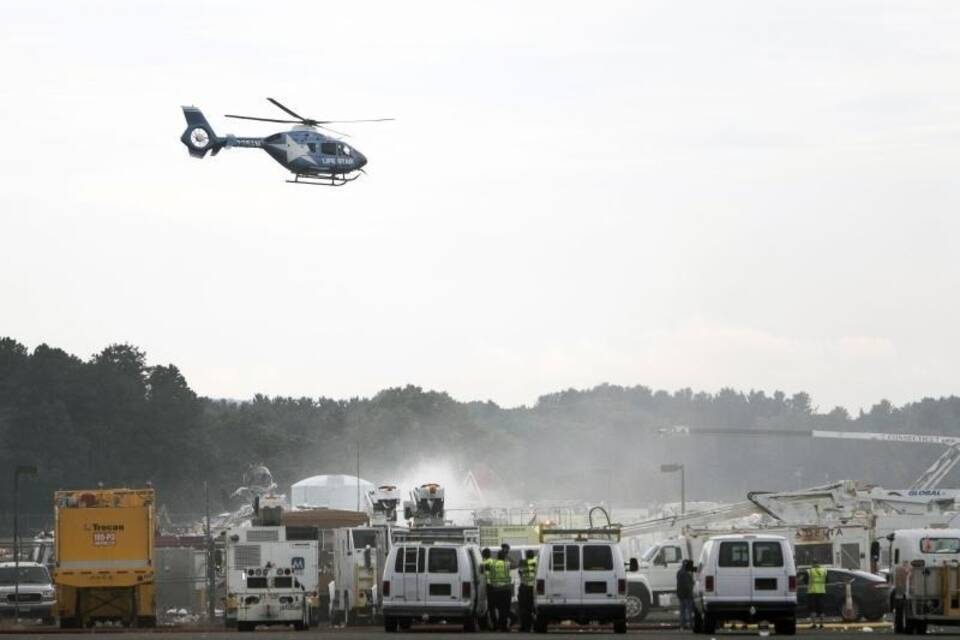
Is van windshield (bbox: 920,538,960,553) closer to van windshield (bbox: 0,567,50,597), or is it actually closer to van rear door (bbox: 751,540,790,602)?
van rear door (bbox: 751,540,790,602)

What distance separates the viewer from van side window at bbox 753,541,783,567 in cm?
4422

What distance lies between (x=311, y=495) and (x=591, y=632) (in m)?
64.8

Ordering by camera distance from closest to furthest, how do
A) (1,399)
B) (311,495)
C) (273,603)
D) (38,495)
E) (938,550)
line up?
1. (938,550)
2. (273,603)
3. (311,495)
4. (38,495)
5. (1,399)

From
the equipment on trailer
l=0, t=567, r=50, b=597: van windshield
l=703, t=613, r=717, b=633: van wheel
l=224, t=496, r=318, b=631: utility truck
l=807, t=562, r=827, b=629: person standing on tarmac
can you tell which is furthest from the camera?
the equipment on trailer

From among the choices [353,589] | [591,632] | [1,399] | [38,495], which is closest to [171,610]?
[353,589]

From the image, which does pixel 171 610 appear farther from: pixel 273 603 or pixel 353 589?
pixel 273 603

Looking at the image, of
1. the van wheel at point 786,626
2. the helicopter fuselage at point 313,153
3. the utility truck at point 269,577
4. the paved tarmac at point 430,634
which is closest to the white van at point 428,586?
the paved tarmac at point 430,634

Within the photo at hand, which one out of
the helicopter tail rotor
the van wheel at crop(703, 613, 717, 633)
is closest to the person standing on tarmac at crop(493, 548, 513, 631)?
the van wheel at crop(703, 613, 717, 633)

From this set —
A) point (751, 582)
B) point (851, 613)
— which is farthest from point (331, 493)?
point (751, 582)

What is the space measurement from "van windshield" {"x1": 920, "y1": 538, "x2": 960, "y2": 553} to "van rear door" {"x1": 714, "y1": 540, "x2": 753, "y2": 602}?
3.66 metres

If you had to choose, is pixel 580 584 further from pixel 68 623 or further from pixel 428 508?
pixel 428 508

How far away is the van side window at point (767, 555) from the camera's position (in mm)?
44219

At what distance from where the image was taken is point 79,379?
16438 cm

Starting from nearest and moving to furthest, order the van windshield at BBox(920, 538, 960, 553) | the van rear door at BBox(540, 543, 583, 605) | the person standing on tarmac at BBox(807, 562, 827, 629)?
the van windshield at BBox(920, 538, 960, 553) < the van rear door at BBox(540, 543, 583, 605) < the person standing on tarmac at BBox(807, 562, 827, 629)
